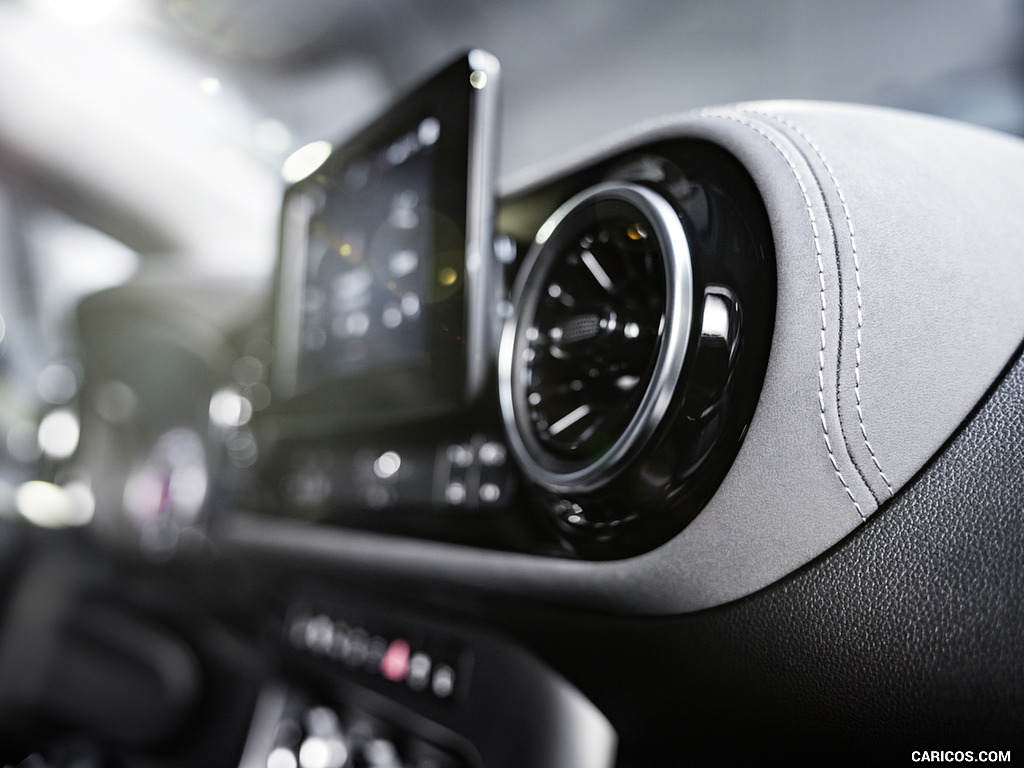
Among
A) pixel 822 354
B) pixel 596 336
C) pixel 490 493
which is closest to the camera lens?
pixel 822 354

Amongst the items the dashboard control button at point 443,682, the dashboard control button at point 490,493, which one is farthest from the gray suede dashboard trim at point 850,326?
the dashboard control button at point 443,682

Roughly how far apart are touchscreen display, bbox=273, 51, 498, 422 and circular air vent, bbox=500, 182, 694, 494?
0.08 metres

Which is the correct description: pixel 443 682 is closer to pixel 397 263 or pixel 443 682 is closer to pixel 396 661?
pixel 396 661

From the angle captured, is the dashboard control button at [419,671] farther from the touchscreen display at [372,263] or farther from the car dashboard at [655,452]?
the touchscreen display at [372,263]

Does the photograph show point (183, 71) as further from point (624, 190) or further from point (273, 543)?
point (624, 190)

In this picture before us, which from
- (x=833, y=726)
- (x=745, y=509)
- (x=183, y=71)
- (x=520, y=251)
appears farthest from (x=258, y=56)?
(x=833, y=726)

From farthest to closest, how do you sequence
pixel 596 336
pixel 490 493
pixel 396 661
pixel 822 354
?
pixel 396 661 → pixel 490 493 → pixel 596 336 → pixel 822 354

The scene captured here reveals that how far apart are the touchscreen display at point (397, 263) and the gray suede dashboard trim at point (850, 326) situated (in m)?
0.26

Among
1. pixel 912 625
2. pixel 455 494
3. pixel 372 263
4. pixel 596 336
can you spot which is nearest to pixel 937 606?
pixel 912 625

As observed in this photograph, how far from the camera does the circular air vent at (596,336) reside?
0.49 m

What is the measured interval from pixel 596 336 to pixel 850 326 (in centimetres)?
19

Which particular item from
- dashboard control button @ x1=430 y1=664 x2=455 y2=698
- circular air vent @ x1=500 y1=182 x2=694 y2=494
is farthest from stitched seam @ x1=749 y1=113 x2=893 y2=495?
dashboard control button @ x1=430 y1=664 x2=455 y2=698

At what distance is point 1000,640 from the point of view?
435 mm

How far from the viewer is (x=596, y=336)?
557 mm
